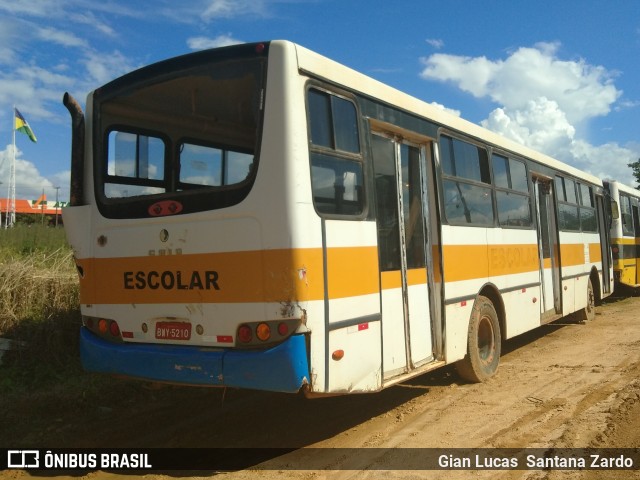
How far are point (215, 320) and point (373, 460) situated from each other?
1.66 meters

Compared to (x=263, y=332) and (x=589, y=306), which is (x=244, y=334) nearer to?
(x=263, y=332)

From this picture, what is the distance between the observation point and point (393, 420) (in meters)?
5.72

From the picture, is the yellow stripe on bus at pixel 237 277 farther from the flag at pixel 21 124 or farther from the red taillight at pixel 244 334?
the flag at pixel 21 124

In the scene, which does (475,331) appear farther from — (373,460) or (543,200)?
(543,200)

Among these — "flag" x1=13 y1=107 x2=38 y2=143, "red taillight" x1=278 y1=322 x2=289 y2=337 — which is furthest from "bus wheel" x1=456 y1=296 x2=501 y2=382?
"flag" x1=13 y1=107 x2=38 y2=143

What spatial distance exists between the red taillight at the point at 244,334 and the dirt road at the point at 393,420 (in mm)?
1012

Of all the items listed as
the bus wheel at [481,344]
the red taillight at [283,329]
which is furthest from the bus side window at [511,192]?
the red taillight at [283,329]

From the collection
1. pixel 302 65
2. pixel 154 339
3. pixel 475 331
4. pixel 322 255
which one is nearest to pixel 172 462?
pixel 154 339

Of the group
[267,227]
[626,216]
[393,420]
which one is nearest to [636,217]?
[626,216]

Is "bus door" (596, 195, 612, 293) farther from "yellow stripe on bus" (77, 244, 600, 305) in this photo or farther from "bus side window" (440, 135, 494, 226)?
"yellow stripe on bus" (77, 244, 600, 305)

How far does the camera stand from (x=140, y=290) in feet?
16.6

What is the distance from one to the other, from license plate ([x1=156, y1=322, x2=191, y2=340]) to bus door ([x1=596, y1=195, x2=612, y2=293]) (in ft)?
36.5

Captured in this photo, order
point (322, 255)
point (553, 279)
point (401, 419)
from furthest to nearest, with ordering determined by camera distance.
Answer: point (553, 279)
point (401, 419)
point (322, 255)

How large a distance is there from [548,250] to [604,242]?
14.7 ft
